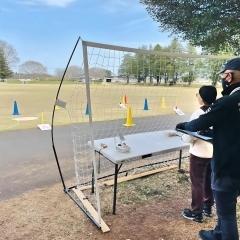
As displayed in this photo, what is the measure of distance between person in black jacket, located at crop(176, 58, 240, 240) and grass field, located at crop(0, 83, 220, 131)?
1.67m

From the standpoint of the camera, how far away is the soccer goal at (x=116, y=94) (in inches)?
65.8

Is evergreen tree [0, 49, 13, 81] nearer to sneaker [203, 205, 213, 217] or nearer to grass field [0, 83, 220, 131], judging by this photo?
grass field [0, 83, 220, 131]

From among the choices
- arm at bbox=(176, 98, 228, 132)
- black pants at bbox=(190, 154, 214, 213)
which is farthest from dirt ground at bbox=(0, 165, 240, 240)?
arm at bbox=(176, 98, 228, 132)

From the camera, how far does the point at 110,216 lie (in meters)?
1.83

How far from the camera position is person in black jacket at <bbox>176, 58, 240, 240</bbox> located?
1105mm

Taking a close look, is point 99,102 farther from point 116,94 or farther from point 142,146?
point 142,146

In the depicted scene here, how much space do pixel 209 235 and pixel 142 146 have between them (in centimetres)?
85

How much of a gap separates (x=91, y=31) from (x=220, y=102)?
549cm

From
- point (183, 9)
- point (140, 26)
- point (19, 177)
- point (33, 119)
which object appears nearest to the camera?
point (19, 177)

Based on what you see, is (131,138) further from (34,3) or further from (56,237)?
(34,3)

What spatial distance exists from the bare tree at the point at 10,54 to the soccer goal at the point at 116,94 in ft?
13.5

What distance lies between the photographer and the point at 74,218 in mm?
1800

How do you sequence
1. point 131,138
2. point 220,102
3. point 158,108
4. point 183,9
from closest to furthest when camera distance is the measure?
point 220,102
point 131,138
point 183,9
point 158,108

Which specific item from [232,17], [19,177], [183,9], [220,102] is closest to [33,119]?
[19,177]
